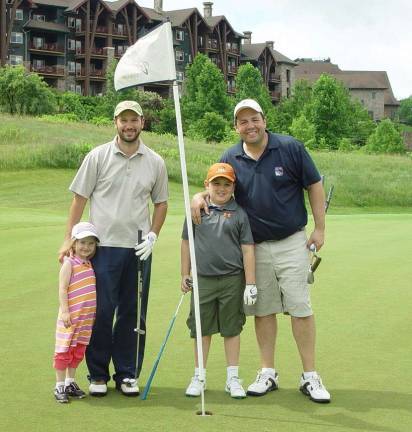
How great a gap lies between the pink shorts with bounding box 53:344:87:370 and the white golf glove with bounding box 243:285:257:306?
110 centimetres

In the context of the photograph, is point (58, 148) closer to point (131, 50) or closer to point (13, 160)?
point (13, 160)

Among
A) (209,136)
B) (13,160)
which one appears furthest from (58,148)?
(209,136)

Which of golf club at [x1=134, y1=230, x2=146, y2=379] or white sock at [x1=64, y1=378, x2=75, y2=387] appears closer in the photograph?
white sock at [x1=64, y1=378, x2=75, y2=387]

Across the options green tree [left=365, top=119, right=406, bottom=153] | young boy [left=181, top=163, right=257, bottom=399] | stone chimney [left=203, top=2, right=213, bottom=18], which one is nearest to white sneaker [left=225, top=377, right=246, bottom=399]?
young boy [left=181, top=163, right=257, bottom=399]

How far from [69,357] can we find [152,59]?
1.99 meters

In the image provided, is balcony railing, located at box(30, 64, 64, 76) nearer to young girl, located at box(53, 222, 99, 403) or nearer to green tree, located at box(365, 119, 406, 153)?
A: green tree, located at box(365, 119, 406, 153)

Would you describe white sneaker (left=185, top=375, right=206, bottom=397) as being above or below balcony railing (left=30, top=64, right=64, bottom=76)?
below

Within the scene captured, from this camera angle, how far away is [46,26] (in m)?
83.4

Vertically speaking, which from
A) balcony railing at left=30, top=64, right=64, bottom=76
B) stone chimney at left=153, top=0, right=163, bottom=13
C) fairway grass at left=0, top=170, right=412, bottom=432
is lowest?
Answer: fairway grass at left=0, top=170, right=412, bottom=432

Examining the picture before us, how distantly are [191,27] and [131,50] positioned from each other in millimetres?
93830

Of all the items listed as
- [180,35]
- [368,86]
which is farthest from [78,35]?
[368,86]

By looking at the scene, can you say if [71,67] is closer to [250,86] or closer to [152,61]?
[250,86]

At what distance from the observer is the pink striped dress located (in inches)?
240

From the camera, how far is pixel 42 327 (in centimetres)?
821
